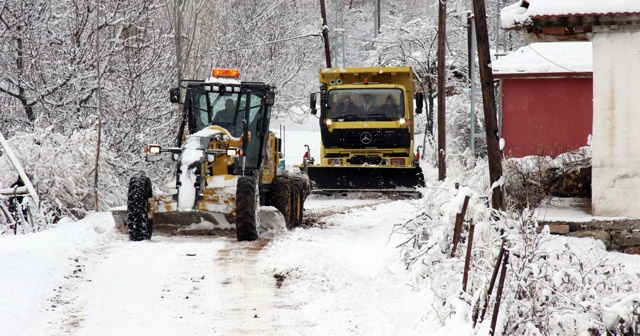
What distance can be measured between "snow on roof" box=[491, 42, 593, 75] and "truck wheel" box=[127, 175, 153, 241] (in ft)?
43.4

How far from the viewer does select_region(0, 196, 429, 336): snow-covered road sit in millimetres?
6797

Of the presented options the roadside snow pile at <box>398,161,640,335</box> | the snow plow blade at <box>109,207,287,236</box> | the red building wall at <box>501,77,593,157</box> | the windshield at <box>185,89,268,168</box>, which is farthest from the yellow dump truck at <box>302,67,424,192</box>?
the roadside snow pile at <box>398,161,640,335</box>

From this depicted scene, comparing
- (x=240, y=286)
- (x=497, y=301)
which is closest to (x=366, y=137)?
(x=240, y=286)

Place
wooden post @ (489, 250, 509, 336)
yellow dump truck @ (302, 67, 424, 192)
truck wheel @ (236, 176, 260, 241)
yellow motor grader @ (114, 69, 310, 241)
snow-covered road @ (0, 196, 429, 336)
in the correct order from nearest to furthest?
wooden post @ (489, 250, 509, 336) → snow-covered road @ (0, 196, 429, 336) → truck wheel @ (236, 176, 260, 241) → yellow motor grader @ (114, 69, 310, 241) → yellow dump truck @ (302, 67, 424, 192)

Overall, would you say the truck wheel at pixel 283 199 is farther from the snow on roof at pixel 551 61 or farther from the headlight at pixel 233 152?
the snow on roof at pixel 551 61

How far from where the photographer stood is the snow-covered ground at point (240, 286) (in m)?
6.62

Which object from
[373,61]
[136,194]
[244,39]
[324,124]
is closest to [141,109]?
[324,124]

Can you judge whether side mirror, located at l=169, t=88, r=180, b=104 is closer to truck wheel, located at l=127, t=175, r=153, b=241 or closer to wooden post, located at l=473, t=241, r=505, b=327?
truck wheel, located at l=127, t=175, r=153, b=241

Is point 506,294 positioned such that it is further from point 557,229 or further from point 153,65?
point 153,65

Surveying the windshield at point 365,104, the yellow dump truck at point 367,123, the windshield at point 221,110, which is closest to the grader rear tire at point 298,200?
the windshield at point 221,110

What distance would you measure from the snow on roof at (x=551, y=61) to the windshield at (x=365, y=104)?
3462mm

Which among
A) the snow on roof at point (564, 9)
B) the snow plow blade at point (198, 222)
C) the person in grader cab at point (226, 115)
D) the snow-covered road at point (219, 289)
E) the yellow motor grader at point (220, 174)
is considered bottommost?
the snow-covered road at point (219, 289)

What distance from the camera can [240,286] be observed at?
27.5 feet

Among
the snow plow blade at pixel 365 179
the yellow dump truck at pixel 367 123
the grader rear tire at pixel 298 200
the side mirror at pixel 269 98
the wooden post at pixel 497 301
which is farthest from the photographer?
the yellow dump truck at pixel 367 123
